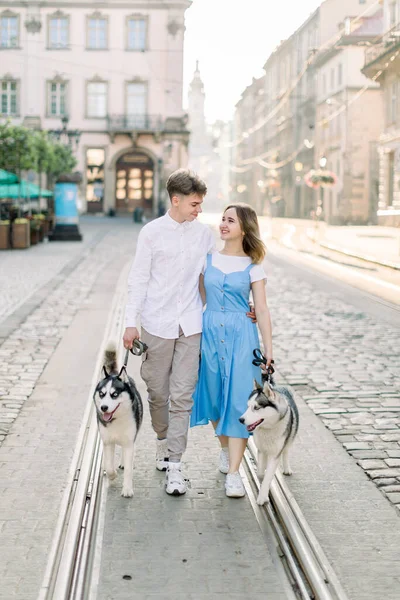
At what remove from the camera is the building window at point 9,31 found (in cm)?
5644

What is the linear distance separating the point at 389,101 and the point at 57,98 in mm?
22118

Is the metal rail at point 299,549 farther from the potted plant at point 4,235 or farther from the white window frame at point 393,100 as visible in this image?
the white window frame at point 393,100

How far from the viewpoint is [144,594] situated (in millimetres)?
3754

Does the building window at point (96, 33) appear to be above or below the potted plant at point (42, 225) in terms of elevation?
above

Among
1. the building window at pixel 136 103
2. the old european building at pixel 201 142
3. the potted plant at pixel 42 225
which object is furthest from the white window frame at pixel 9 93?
the old european building at pixel 201 142

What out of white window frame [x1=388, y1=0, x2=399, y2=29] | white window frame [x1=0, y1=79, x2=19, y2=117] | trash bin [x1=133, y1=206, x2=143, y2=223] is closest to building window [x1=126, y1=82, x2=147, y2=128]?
white window frame [x1=0, y1=79, x2=19, y2=117]

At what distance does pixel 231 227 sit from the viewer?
16.6 ft

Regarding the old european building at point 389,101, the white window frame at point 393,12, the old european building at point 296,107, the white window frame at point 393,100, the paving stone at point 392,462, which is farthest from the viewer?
the old european building at point 296,107

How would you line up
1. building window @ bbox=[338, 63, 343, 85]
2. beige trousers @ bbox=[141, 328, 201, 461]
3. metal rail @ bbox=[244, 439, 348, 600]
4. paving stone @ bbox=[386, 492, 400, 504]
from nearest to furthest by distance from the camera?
metal rail @ bbox=[244, 439, 348, 600] < paving stone @ bbox=[386, 492, 400, 504] < beige trousers @ bbox=[141, 328, 201, 461] < building window @ bbox=[338, 63, 343, 85]

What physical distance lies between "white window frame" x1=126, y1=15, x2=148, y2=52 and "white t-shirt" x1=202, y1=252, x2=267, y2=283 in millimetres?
52409

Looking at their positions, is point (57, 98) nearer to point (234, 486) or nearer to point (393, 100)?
point (393, 100)

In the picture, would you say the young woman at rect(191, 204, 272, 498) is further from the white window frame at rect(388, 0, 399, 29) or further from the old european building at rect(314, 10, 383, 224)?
the old european building at rect(314, 10, 383, 224)

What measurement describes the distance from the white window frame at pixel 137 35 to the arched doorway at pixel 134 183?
6.26 m

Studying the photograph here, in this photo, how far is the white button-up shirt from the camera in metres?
5.09
